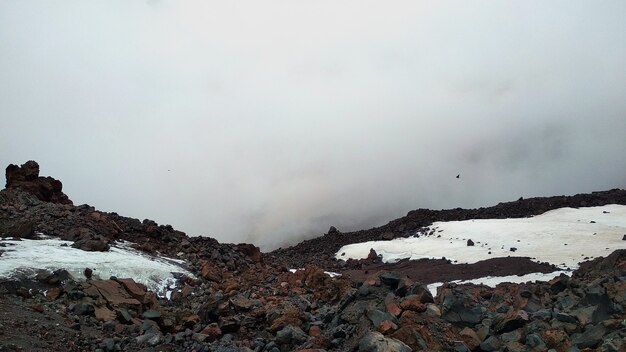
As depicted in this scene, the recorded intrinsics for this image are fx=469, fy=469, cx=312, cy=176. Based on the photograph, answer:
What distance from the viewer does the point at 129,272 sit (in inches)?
561

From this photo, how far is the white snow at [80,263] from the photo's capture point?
1265 centimetres

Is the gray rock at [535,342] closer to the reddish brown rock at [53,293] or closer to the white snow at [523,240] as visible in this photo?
the reddish brown rock at [53,293]

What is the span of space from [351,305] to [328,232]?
37.4m

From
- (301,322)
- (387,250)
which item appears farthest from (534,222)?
(301,322)

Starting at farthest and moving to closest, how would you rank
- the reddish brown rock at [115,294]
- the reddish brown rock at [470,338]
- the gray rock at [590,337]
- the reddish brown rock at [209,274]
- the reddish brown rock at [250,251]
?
the reddish brown rock at [250,251], the reddish brown rock at [209,274], the reddish brown rock at [115,294], the reddish brown rock at [470,338], the gray rock at [590,337]

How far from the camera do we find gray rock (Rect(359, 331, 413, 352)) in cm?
741

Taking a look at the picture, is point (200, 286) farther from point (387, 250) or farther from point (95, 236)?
point (387, 250)

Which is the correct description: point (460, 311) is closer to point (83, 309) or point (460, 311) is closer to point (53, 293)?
point (83, 309)

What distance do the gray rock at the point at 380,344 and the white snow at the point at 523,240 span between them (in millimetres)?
17935

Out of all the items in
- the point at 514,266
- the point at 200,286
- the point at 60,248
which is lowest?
the point at 514,266

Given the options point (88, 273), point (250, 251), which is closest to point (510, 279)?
point (250, 251)

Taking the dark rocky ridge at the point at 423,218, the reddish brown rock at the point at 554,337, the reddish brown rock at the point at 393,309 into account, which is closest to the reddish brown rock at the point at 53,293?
the reddish brown rock at the point at 393,309

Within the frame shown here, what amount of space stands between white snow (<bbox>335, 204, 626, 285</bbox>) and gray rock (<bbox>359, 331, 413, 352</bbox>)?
58.8 feet

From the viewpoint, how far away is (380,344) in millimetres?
7500
